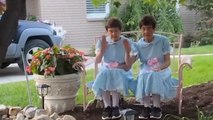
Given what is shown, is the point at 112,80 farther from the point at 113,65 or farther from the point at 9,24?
the point at 9,24

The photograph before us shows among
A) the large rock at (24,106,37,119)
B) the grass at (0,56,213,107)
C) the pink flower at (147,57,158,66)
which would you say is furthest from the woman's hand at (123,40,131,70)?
the grass at (0,56,213,107)

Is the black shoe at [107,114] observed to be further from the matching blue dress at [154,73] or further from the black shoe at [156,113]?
the black shoe at [156,113]

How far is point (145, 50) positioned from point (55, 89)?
1118 mm

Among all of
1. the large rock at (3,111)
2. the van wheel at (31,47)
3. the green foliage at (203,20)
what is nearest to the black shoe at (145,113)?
the large rock at (3,111)

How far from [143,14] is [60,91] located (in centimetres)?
999

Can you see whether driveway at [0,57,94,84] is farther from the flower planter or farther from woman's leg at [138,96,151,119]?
woman's leg at [138,96,151,119]

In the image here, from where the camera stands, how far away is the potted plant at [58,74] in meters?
5.75

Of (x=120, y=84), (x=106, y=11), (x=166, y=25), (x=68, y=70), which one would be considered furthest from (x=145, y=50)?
(x=106, y=11)

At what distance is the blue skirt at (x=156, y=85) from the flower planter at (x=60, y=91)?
0.90 metres

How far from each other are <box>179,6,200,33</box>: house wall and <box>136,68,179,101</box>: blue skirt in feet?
41.4

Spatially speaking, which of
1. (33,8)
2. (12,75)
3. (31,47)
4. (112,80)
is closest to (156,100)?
(112,80)

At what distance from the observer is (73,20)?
635 inches

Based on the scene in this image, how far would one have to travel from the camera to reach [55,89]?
19.0 ft

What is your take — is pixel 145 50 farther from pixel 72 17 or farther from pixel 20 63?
pixel 72 17
